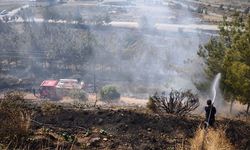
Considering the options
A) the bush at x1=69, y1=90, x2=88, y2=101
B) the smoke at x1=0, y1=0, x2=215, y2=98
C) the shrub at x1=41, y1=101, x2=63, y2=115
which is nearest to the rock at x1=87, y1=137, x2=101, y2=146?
the shrub at x1=41, y1=101, x2=63, y2=115

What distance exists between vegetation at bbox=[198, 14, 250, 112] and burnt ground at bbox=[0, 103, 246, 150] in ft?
15.6

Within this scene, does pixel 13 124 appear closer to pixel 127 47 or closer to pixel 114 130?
pixel 114 130

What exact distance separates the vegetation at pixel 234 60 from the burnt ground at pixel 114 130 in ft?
15.6

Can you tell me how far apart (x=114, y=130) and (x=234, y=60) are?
8.25m

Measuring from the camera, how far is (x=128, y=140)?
22.8ft

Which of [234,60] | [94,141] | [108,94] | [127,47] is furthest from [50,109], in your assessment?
[127,47]

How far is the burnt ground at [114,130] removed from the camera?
657 cm

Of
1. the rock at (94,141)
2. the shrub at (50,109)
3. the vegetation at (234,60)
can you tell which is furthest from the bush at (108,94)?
the rock at (94,141)

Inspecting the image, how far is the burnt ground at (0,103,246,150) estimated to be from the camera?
21.6 feet

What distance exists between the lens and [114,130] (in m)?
7.56

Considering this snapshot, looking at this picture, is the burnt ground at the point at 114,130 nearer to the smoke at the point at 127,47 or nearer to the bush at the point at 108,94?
the smoke at the point at 127,47

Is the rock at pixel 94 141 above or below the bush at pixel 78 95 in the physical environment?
above

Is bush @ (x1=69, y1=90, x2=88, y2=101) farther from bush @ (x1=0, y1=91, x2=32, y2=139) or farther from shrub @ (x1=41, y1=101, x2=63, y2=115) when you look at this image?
bush @ (x1=0, y1=91, x2=32, y2=139)

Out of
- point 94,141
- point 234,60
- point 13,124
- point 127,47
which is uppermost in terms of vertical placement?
point 13,124
